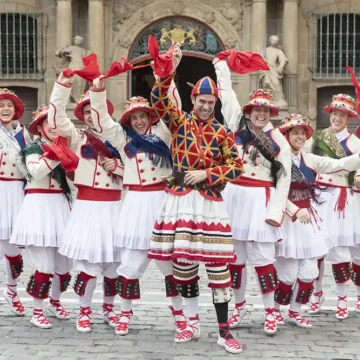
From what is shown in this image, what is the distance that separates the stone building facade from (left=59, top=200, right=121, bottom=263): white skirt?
1204cm

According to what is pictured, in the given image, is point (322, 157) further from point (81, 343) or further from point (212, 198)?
point (81, 343)

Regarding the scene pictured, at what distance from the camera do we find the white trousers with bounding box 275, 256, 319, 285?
20.4ft

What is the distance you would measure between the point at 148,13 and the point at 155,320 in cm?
1309

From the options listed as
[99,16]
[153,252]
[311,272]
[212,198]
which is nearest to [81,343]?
[153,252]

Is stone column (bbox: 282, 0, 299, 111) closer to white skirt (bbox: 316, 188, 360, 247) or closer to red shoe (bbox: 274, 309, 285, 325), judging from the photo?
white skirt (bbox: 316, 188, 360, 247)

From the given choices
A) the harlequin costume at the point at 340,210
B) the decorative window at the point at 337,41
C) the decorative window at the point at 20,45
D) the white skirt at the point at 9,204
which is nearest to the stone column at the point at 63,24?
the decorative window at the point at 20,45

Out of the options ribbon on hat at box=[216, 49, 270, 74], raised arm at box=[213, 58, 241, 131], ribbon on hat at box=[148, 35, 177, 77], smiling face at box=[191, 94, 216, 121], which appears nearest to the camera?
ribbon on hat at box=[148, 35, 177, 77]

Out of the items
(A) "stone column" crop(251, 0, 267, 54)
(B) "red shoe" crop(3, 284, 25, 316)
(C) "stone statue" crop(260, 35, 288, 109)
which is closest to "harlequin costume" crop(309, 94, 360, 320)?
(B) "red shoe" crop(3, 284, 25, 316)

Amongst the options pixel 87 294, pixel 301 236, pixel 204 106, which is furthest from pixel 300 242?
pixel 87 294

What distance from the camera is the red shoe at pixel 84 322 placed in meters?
6.07

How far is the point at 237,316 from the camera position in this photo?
6316 mm

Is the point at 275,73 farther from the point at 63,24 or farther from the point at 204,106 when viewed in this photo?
the point at 204,106

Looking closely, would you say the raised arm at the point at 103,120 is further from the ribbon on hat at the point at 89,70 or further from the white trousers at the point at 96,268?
the white trousers at the point at 96,268

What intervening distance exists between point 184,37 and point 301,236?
1305 cm
